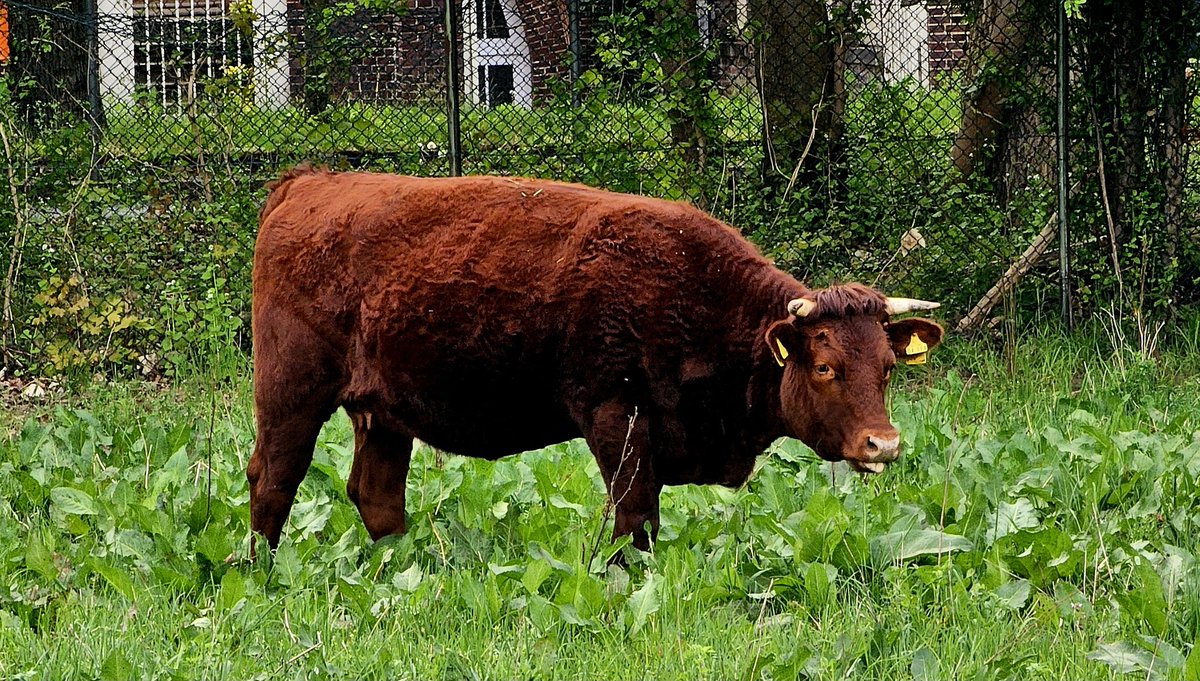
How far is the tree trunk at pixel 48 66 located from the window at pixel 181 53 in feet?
1.30

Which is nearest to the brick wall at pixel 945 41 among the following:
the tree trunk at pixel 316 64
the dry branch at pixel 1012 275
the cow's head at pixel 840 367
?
the dry branch at pixel 1012 275

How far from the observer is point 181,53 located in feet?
33.3

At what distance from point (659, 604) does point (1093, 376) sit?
16.4 ft

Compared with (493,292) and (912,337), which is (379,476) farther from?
(912,337)

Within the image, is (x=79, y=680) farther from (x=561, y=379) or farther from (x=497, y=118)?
(x=497, y=118)

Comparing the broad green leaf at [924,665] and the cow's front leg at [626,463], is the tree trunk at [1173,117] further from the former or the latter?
the broad green leaf at [924,665]

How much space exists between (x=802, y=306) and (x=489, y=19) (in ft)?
19.3

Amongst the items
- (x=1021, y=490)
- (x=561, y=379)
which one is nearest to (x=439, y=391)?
(x=561, y=379)

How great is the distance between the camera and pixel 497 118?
10227mm

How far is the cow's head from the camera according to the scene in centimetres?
529

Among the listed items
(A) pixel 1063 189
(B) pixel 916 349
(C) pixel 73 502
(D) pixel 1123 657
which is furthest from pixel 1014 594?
(A) pixel 1063 189

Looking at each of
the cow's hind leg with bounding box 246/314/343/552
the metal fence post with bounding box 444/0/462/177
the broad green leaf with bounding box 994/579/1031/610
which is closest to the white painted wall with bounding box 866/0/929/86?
the metal fence post with bounding box 444/0/462/177

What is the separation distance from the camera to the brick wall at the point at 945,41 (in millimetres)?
10320

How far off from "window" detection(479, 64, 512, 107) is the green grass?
363 cm
